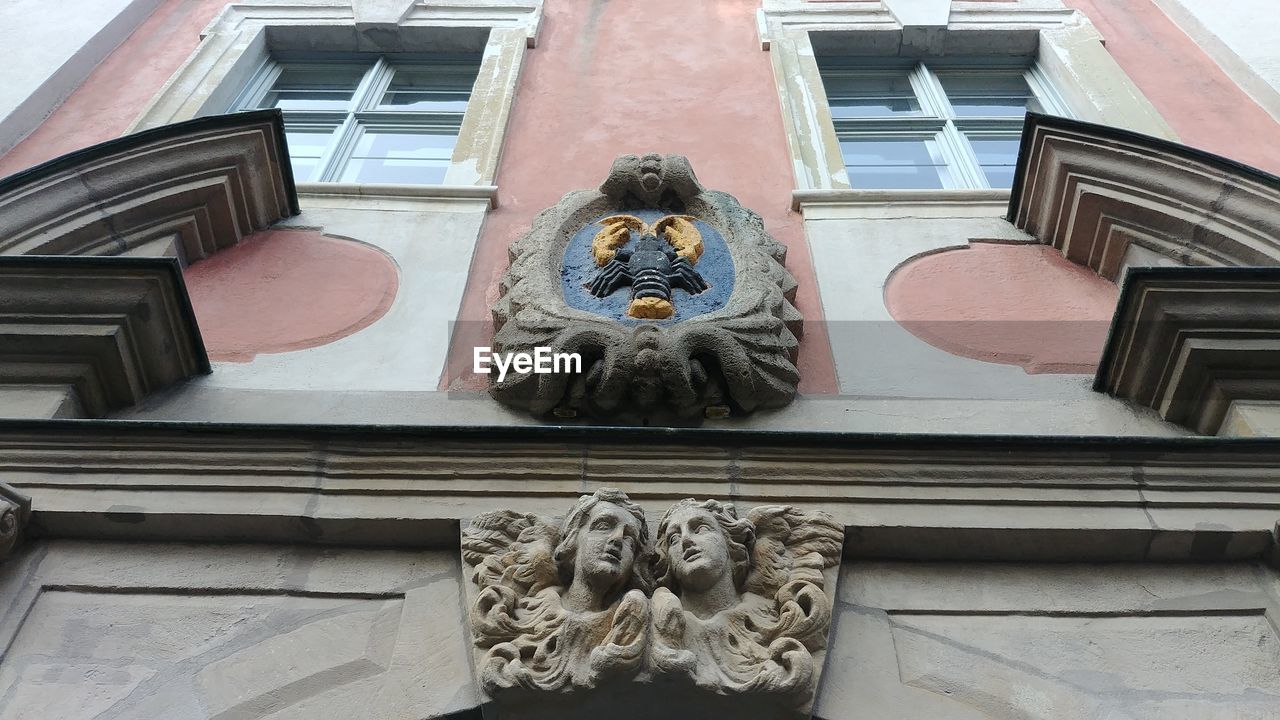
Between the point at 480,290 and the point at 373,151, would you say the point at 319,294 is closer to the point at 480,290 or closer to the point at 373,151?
the point at 480,290

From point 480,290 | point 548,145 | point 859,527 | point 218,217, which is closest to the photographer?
point 859,527

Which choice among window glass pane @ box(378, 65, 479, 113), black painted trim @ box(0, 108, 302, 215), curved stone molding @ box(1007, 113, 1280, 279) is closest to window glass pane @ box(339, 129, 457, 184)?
window glass pane @ box(378, 65, 479, 113)

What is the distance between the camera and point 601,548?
2.79 meters

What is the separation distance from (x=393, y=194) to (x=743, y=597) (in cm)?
292

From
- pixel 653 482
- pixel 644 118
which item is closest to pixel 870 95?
pixel 644 118

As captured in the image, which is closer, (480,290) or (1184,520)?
(1184,520)

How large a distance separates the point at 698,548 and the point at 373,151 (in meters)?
3.89

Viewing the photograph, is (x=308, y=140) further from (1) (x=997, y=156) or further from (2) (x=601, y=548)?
(2) (x=601, y=548)

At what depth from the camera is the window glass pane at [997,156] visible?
5.66 metres

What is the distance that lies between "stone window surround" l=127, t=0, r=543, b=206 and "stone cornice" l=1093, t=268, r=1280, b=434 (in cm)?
316

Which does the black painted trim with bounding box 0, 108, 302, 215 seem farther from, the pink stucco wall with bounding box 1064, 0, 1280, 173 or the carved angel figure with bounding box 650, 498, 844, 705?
the pink stucco wall with bounding box 1064, 0, 1280, 173

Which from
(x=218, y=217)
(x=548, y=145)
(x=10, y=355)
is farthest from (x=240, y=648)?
(x=548, y=145)

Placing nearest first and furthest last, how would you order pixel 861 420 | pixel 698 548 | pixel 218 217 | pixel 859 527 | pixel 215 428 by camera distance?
pixel 698 548 → pixel 859 527 → pixel 215 428 → pixel 861 420 → pixel 218 217

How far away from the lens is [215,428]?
3.26 metres
